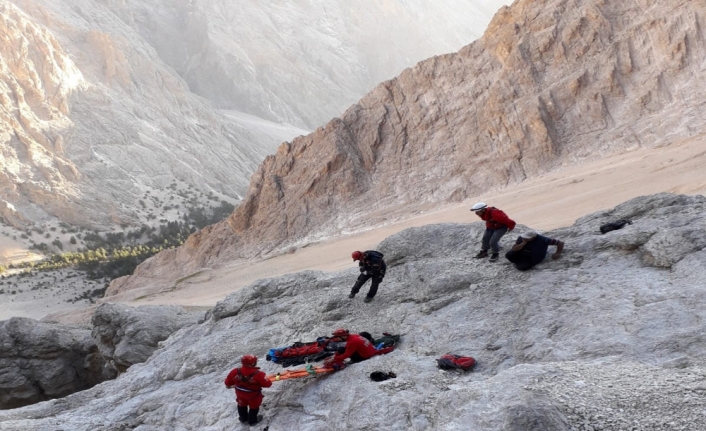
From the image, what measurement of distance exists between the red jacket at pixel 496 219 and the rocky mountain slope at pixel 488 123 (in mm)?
13875

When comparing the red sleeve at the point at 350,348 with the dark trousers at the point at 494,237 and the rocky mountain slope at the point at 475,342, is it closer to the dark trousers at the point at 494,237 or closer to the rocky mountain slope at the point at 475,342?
the rocky mountain slope at the point at 475,342

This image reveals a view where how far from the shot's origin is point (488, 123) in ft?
79.0

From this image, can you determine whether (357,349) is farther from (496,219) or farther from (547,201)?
(547,201)

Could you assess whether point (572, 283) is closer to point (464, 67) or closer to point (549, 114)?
point (549, 114)

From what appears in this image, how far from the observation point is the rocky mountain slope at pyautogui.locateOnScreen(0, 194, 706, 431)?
191 inches

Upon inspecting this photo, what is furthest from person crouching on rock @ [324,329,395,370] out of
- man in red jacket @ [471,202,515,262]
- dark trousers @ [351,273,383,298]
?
man in red jacket @ [471,202,515,262]

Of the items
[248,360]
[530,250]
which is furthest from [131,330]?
[530,250]

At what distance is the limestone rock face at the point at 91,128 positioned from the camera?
52.0 m

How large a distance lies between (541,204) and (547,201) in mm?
299

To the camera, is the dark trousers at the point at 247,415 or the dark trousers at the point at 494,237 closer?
the dark trousers at the point at 247,415

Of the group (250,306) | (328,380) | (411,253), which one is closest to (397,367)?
(328,380)

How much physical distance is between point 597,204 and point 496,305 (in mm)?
10910

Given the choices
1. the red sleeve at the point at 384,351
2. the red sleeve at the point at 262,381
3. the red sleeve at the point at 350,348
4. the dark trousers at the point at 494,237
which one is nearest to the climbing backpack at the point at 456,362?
the red sleeve at the point at 384,351

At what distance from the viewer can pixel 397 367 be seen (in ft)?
21.6
